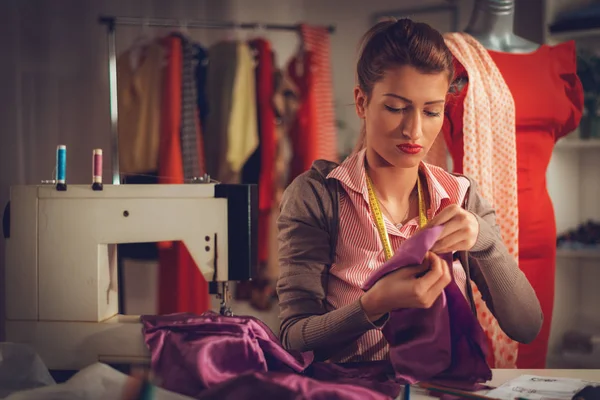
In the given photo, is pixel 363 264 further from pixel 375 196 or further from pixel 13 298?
pixel 13 298

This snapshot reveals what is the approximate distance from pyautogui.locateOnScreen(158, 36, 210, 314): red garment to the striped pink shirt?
1.28 meters

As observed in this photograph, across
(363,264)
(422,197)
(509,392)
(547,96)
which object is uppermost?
(547,96)

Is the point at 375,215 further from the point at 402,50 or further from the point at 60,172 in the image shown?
the point at 60,172

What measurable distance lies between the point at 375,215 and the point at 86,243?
0.49 metres

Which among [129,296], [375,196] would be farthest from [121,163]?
[375,196]

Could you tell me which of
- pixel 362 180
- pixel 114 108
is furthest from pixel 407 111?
pixel 114 108

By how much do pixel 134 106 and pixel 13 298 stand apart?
4.38ft

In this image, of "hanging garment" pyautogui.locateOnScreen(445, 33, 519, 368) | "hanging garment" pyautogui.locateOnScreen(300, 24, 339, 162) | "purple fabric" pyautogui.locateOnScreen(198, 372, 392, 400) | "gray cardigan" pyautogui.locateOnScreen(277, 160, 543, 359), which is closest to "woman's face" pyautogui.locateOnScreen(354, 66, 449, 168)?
"gray cardigan" pyautogui.locateOnScreen(277, 160, 543, 359)

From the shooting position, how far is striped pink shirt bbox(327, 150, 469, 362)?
3.34ft

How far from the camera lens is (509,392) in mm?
801

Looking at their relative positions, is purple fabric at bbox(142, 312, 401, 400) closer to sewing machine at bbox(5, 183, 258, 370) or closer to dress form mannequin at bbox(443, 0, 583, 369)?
A: sewing machine at bbox(5, 183, 258, 370)

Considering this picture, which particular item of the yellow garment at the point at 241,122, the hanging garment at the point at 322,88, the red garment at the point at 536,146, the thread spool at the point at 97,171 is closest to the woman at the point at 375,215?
the thread spool at the point at 97,171

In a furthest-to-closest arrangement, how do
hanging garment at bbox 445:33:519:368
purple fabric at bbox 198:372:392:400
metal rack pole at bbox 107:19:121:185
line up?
hanging garment at bbox 445:33:519:368, metal rack pole at bbox 107:19:121:185, purple fabric at bbox 198:372:392:400

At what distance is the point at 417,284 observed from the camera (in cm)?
79
